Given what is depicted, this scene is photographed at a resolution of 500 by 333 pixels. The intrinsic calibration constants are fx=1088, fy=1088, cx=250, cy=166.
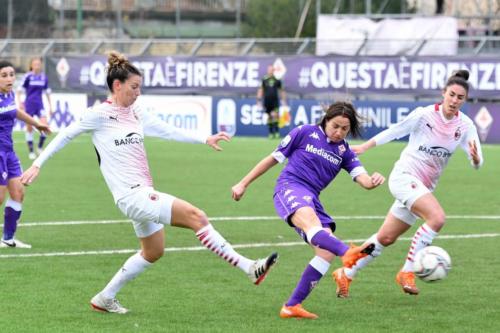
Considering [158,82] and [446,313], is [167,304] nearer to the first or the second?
[446,313]

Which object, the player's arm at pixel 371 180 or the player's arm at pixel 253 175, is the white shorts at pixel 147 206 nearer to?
the player's arm at pixel 253 175

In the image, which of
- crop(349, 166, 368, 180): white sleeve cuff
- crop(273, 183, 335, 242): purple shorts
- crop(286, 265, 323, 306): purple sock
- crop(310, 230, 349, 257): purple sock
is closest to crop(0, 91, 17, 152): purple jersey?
crop(273, 183, 335, 242): purple shorts

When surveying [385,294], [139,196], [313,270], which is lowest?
[385,294]

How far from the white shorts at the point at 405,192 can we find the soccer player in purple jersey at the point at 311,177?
94cm

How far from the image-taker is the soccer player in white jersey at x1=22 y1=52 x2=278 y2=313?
8.85 meters

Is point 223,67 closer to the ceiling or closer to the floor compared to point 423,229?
closer to the floor

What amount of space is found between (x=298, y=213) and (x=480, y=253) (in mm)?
4483

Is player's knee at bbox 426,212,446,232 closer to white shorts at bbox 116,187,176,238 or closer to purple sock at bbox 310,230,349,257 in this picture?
purple sock at bbox 310,230,349,257

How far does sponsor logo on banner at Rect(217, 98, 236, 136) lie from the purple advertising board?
37.0 inches

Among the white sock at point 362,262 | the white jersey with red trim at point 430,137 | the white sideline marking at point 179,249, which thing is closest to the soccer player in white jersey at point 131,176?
the white sock at point 362,262

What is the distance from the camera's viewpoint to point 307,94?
36.3 m

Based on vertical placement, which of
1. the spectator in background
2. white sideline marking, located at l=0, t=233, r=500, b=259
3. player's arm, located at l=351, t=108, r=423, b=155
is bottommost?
the spectator in background

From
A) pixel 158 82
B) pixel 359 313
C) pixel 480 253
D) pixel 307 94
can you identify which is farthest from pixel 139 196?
Answer: pixel 158 82

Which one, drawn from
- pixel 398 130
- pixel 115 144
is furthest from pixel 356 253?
pixel 398 130
